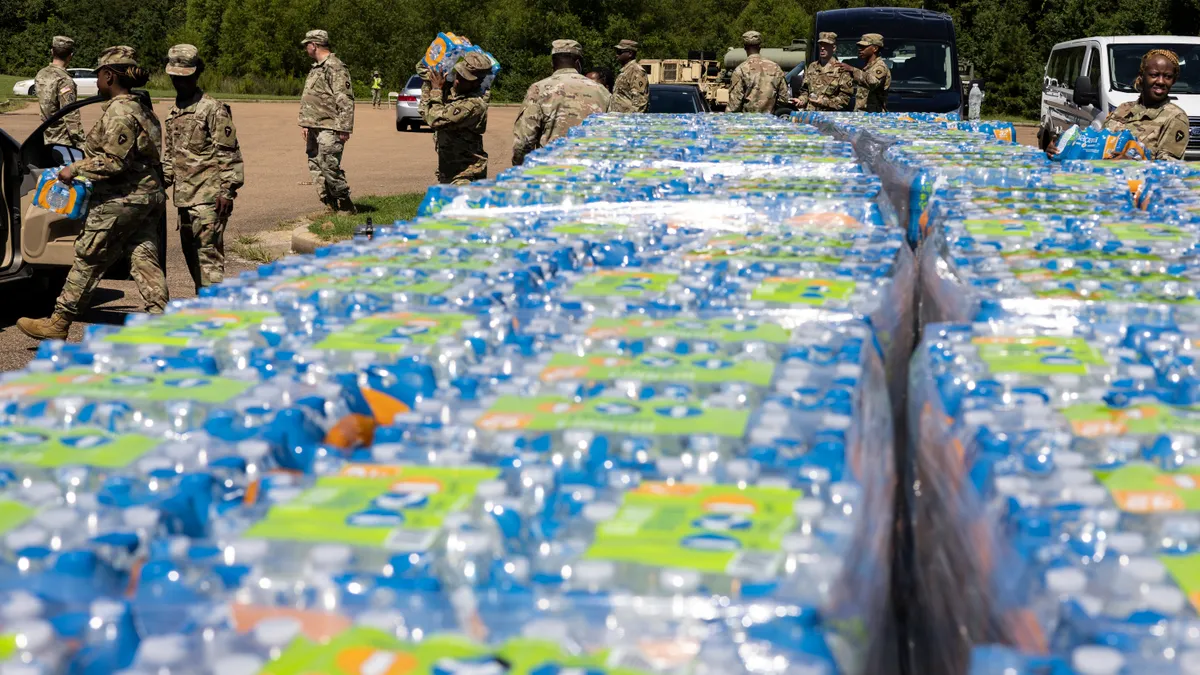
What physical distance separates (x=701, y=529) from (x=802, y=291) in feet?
4.84

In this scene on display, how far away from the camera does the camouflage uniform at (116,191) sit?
7.41 meters

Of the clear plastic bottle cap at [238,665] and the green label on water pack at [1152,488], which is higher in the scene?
the green label on water pack at [1152,488]

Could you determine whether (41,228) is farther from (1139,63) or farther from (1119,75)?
(1139,63)

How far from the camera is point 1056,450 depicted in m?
1.95

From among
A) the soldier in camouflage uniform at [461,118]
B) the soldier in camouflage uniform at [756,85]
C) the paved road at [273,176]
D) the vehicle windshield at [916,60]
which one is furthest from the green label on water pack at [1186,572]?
the vehicle windshield at [916,60]

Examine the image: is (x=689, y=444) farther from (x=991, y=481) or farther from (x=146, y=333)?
(x=146, y=333)

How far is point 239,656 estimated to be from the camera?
4.66 feet

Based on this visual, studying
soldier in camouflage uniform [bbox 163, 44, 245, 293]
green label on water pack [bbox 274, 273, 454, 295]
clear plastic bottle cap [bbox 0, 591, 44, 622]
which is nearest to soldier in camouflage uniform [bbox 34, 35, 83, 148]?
soldier in camouflage uniform [bbox 163, 44, 245, 293]

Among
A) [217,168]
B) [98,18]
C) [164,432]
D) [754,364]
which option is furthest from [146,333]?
[98,18]

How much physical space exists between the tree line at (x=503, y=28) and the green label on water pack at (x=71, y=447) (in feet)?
107

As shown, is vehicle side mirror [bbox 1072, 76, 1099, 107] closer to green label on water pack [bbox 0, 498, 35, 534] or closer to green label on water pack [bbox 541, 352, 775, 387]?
green label on water pack [bbox 541, 352, 775, 387]

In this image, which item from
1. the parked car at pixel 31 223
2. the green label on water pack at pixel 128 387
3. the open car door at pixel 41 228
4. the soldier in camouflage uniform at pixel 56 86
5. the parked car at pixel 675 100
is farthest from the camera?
the parked car at pixel 675 100

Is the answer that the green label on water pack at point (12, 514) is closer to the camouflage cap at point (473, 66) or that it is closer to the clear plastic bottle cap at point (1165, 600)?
the clear plastic bottle cap at point (1165, 600)

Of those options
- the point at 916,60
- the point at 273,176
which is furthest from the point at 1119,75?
the point at 273,176
